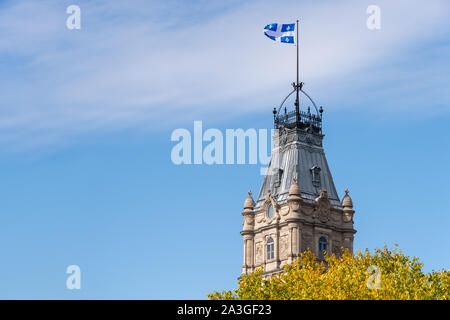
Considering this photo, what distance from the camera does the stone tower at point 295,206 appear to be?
132875 mm

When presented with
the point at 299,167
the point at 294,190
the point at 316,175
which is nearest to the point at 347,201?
the point at 316,175

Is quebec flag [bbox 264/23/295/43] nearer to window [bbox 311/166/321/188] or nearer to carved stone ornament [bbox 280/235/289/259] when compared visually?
window [bbox 311/166/321/188]

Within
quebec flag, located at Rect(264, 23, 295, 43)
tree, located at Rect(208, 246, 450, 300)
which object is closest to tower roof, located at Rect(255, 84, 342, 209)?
quebec flag, located at Rect(264, 23, 295, 43)

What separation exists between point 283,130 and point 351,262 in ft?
193

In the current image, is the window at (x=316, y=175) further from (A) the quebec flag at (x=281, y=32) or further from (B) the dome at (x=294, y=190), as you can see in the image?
(A) the quebec flag at (x=281, y=32)

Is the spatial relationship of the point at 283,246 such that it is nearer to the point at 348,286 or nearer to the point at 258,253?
the point at 258,253

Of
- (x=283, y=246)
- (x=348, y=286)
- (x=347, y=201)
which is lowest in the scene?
(x=348, y=286)

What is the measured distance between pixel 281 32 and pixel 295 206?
2355 centimetres

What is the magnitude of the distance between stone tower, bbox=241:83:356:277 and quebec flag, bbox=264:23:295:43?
13.8 m

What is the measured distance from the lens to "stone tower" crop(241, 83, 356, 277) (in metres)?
133

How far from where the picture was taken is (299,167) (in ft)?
454

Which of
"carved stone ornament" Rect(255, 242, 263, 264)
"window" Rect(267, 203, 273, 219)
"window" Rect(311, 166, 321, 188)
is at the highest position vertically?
"window" Rect(311, 166, 321, 188)

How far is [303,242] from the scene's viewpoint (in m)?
132
